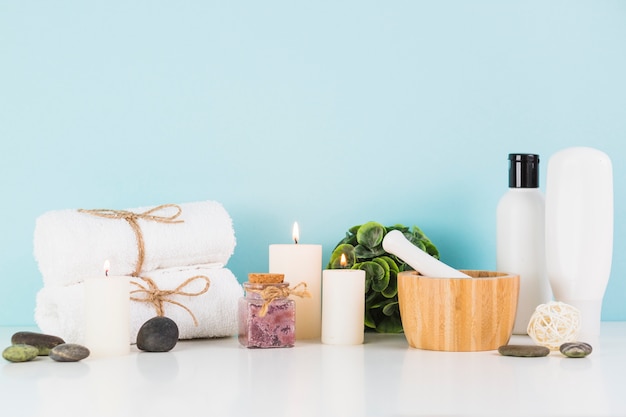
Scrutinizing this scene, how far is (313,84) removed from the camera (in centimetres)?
142

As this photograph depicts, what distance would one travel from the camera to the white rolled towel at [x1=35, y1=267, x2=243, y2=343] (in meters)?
1.11

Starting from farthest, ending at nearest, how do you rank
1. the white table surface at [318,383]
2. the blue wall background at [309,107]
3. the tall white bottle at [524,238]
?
the blue wall background at [309,107] < the tall white bottle at [524,238] < the white table surface at [318,383]

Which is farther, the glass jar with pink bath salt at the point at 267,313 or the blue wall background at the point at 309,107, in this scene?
the blue wall background at the point at 309,107

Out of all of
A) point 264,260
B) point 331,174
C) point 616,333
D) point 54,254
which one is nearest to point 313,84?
point 331,174

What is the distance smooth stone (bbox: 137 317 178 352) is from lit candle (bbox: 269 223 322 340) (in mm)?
186

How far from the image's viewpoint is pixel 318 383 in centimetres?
90

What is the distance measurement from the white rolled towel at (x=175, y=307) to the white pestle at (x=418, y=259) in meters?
0.24

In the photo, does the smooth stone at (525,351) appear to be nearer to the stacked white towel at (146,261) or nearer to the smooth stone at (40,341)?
the stacked white towel at (146,261)

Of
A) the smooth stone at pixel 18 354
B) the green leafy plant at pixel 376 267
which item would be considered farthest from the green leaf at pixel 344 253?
the smooth stone at pixel 18 354

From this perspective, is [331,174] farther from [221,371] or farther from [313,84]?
[221,371]

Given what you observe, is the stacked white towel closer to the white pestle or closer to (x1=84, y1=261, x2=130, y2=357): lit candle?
Answer: (x1=84, y1=261, x2=130, y2=357): lit candle

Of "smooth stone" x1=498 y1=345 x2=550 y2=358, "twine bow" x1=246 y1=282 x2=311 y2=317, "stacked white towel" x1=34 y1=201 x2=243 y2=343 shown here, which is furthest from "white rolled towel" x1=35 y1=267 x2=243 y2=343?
"smooth stone" x1=498 y1=345 x2=550 y2=358

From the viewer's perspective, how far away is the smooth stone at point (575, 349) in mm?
1047

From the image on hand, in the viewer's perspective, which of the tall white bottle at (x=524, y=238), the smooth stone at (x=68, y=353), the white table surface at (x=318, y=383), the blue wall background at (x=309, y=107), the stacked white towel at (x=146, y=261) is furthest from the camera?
the blue wall background at (x=309, y=107)
